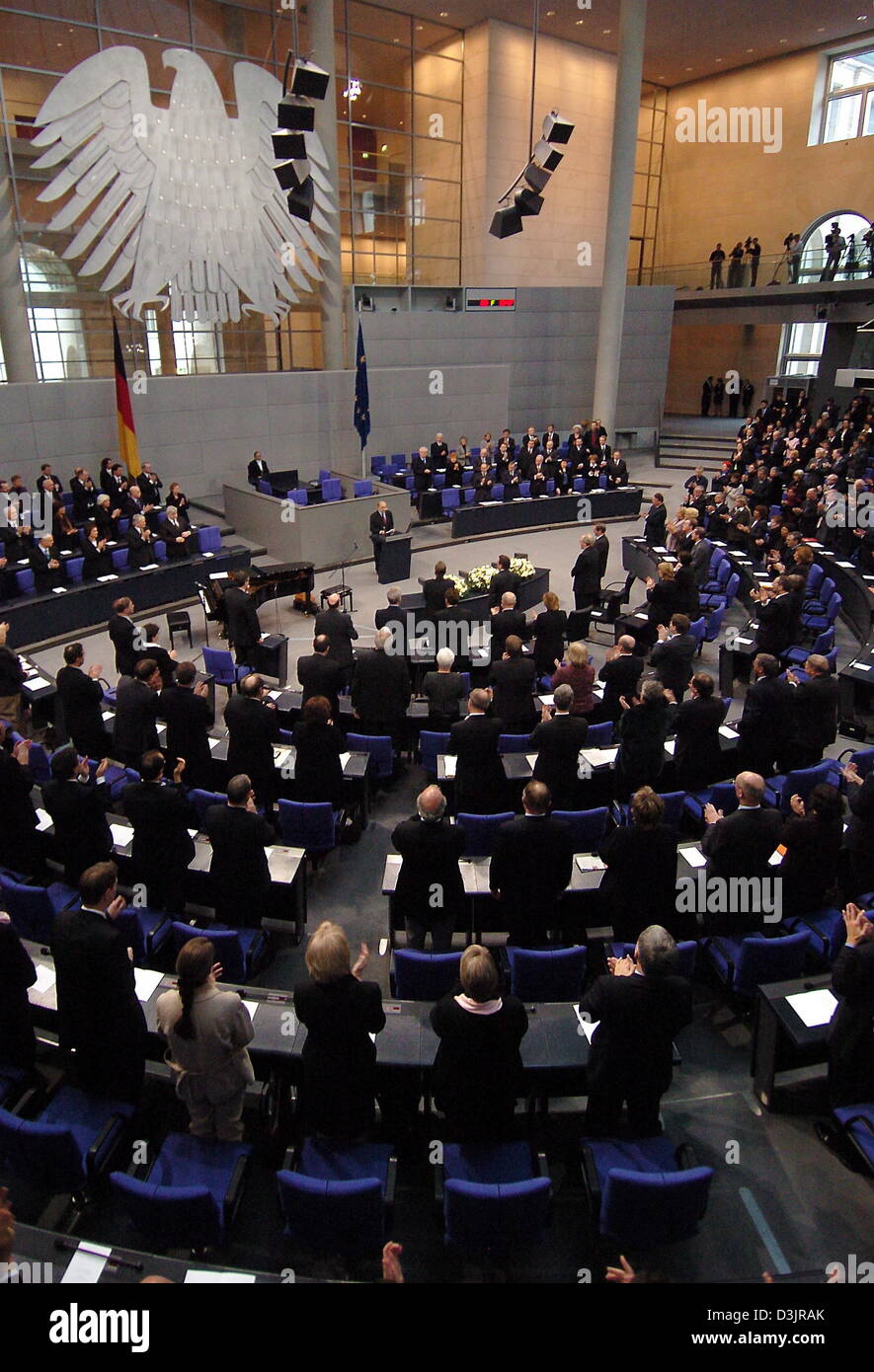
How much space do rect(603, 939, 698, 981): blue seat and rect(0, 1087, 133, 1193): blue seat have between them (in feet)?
8.73

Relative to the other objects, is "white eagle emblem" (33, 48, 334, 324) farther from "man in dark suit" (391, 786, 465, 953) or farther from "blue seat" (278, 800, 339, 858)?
"man in dark suit" (391, 786, 465, 953)

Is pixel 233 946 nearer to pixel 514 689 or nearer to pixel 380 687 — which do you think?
pixel 380 687

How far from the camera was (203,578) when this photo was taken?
41.5 feet

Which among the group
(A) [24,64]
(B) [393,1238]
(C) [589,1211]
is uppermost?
(A) [24,64]

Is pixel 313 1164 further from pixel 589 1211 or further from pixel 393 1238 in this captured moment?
pixel 589 1211

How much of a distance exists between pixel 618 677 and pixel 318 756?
10.0 feet

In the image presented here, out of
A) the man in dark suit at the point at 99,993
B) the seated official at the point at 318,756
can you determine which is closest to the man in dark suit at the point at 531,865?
the seated official at the point at 318,756

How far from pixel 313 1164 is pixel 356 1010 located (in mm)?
808

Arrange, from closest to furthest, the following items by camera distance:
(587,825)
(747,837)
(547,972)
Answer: (547,972) → (747,837) → (587,825)

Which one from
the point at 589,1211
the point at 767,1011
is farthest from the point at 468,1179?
the point at 767,1011

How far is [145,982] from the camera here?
4.56 m

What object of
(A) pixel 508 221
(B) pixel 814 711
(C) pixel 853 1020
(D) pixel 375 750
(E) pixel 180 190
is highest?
(E) pixel 180 190

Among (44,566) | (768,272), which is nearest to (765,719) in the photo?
(44,566)

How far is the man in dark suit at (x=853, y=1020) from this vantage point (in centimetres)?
378
